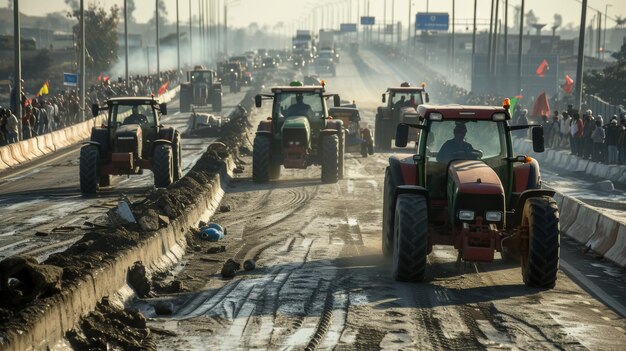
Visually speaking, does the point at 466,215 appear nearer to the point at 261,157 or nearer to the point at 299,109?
the point at 261,157

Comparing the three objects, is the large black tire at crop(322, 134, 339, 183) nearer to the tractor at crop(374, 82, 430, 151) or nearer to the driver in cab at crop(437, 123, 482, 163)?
the tractor at crop(374, 82, 430, 151)

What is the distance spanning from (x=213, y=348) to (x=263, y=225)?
9.76m

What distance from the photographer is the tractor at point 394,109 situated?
37.6 metres

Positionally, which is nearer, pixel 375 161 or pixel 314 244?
pixel 314 244

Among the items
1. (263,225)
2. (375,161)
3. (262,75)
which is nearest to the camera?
(263,225)

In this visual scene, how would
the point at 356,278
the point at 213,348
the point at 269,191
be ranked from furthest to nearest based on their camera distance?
1. the point at 269,191
2. the point at 356,278
3. the point at 213,348

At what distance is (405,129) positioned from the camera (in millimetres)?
15703

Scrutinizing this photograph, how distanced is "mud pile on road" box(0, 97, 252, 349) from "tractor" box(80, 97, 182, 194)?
2739mm

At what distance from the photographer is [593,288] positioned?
15.2 m

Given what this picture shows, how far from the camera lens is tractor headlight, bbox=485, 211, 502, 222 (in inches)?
562

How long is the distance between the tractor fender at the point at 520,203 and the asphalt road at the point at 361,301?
80cm

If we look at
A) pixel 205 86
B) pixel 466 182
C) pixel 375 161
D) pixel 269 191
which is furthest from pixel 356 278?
pixel 205 86

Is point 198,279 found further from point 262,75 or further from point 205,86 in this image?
point 262,75

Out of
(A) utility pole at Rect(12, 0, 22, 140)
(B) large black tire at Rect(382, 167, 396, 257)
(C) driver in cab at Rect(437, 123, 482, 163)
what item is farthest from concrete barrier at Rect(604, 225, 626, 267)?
(A) utility pole at Rect(12, 0, 22, 140)
